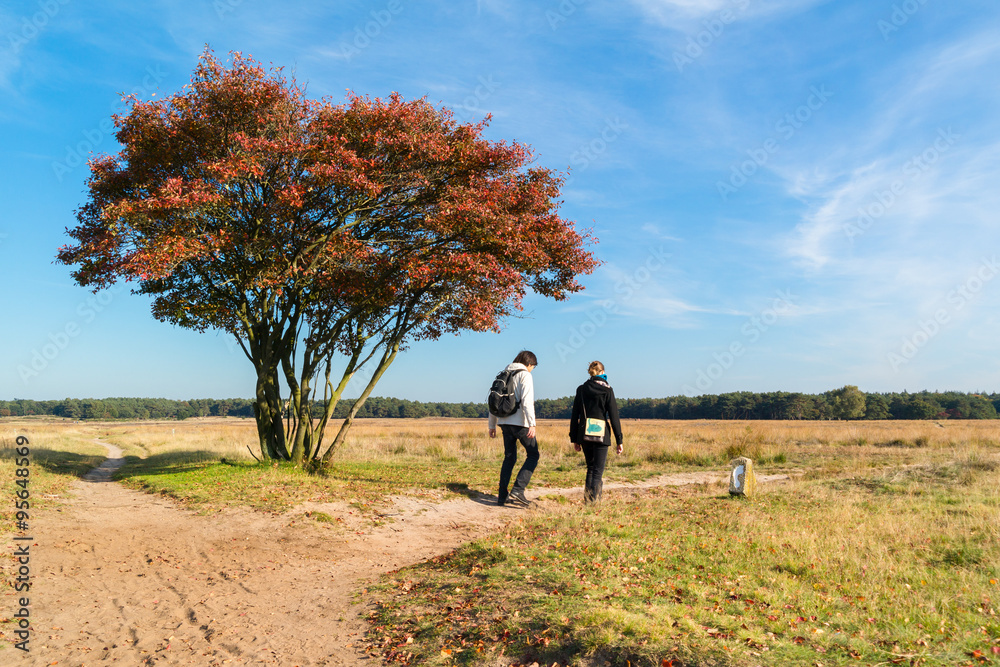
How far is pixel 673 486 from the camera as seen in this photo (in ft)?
44.3

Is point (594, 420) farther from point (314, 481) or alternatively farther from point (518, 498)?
point (314, 481)


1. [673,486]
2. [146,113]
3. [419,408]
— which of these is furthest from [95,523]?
[419,408]

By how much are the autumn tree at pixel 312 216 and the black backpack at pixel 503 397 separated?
311cm

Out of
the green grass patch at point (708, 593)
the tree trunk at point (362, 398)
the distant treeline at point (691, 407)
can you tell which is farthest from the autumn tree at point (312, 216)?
the distant treeline at point (691, 407)

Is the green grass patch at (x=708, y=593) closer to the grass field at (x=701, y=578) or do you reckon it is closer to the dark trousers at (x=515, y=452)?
the grass field at (x=701, y=578)

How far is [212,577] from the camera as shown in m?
6.51

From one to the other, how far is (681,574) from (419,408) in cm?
15037

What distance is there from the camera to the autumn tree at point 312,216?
1164cm

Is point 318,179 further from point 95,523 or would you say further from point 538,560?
point 538,560

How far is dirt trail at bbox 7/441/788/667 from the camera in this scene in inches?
184

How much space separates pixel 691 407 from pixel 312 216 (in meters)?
108

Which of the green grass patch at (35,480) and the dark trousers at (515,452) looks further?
the dark trousers at (515,452)

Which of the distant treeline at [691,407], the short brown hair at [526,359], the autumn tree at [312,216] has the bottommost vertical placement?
the distant treeline at [691,407]

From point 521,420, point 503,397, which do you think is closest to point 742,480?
point 521,420
